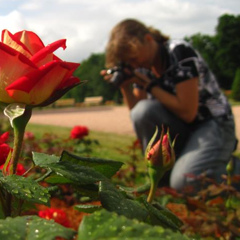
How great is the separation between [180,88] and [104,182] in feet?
8.24

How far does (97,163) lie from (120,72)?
2471 millimetres

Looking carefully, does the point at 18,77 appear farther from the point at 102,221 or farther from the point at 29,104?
the point at 102,221

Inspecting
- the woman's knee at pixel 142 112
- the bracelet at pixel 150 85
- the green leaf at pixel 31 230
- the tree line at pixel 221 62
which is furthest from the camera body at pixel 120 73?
the tree line at pixel 221 62

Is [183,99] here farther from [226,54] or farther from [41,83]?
[226,54]

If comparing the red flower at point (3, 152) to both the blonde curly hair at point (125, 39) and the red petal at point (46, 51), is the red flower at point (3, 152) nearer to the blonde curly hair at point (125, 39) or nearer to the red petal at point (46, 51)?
the red petal at point (46, 51)

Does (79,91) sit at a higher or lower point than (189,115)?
lower

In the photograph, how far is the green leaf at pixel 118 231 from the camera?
10.9 inches

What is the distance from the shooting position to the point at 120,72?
9.66 ft

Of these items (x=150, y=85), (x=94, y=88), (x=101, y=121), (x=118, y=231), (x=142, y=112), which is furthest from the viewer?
(x=94, y=88)

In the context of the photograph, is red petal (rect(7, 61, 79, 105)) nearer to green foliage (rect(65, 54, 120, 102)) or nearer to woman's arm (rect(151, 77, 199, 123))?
woman's arm (rect(151, 77, 199, 123))

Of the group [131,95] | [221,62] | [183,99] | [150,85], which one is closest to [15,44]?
[183,99]

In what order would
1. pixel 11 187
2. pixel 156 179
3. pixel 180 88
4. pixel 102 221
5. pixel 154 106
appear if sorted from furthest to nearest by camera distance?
pixel 154 106, pixel 180 88, pixel 156 179, pixel 11 187, pixel 102 221

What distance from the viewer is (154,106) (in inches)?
122

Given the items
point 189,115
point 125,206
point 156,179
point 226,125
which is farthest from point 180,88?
point 125,206
